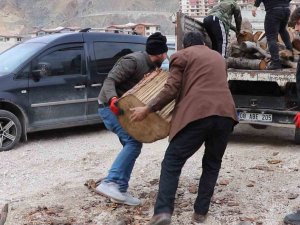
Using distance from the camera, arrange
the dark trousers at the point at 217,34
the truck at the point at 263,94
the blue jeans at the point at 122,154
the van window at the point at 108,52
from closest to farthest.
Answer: the blue jeans at the point at 122,154
the truck at the point at 263,94
the dark trousers at the point at 217,34
the van window at the point at 108,52

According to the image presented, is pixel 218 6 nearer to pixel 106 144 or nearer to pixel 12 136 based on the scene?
pixel 106 144

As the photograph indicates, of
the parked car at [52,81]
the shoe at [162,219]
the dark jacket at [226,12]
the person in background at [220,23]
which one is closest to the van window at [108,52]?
the parked car at [52,81]

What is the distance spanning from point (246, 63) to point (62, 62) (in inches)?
116

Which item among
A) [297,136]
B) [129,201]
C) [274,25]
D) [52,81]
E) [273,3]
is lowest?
[297,136]

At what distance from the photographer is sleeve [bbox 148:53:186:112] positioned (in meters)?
4.07

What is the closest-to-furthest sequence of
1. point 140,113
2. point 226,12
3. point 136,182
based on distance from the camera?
point 140,113, point 136,182, point 226,12

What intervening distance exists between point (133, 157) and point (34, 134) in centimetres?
406

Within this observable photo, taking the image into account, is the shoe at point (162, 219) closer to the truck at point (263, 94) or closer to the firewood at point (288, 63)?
the truck at point (263, 94)

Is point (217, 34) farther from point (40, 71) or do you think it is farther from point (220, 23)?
point (40, 71)

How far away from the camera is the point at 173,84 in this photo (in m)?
4.07

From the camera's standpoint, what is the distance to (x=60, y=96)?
796 centimetres

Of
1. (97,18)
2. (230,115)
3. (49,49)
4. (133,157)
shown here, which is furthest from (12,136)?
(97,18)

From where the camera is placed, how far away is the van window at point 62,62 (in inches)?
308

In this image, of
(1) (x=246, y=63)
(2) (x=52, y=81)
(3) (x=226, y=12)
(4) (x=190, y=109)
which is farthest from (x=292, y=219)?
(2) (x=52, y=81)
